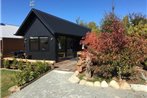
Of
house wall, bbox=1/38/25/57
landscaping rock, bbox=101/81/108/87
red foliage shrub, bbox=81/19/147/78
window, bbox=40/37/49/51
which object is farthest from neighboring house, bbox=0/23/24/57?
landscaping rock, bbox=101/81/108/87

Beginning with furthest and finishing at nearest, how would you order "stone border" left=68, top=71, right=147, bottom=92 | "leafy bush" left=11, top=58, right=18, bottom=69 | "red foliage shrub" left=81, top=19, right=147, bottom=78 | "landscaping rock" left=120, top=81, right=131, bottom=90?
"leafy bush" left=11, top=58, right=18, bottom=69
"red foliage shrub" left=81, top=19, right=147, bottom=78
"landscaping rock" left=120, top=81, right=131, bottom=90
"stone border" left=68, top=71, right=147, bottom=92

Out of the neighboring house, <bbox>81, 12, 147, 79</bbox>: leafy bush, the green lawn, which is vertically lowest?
the green lawn

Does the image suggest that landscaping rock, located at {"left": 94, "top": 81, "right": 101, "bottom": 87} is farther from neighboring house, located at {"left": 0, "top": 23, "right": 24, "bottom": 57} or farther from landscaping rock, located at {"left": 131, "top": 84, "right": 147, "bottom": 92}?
neighboring house, located at {"left": 0, "top": 23, "right": 24, "bottom": 57}

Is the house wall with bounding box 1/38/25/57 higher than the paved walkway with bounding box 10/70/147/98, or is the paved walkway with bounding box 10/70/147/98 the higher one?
the house wall with bounding box 1/38/25/57

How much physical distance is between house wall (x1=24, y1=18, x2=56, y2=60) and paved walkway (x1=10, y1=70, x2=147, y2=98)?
6.76 meters

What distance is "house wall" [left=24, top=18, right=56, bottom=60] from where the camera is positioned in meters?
17.4

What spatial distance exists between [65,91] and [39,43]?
9.96m

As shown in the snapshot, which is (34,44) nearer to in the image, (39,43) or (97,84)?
(39,43)

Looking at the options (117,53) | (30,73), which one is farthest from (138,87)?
(30,73)

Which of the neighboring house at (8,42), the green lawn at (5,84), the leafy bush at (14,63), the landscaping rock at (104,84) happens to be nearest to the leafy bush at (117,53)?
the landscaping rock at (104,84)

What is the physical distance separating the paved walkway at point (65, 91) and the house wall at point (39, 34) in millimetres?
6761

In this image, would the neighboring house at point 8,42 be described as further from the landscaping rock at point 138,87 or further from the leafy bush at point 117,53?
the landscaping rock at point 138,87

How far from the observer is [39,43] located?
1831 cm

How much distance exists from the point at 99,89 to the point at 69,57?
11.7 metres
